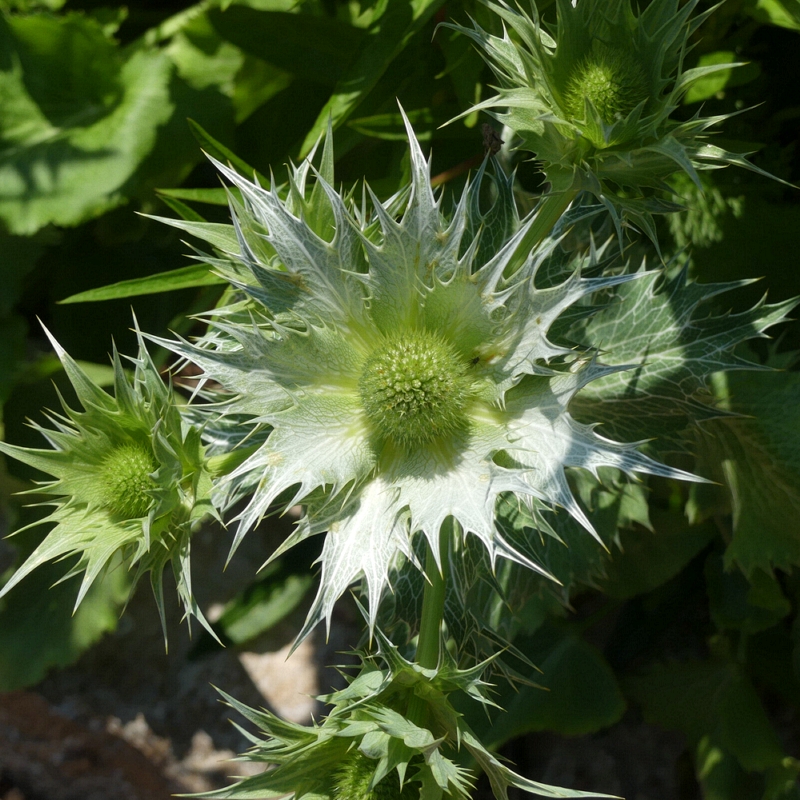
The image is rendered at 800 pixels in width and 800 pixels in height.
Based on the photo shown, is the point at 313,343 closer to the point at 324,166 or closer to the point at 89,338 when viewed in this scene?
the point at 324,166

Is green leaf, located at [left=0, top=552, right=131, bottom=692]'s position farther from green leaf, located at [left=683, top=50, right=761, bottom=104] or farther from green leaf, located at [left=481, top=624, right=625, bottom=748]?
green leaf, located at [left=683, top=50, right=761, bottom=104]

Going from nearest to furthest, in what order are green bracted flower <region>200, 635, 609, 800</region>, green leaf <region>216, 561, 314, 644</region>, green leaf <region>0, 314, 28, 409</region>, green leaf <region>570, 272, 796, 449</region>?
green bracted flower <region>200, 635, 609, 800</region> → green leaf <region>570, 272, 796, 449</region> → green leaf <region>0, 314, 28, 409</region> → green leaf <region>216, 561, 314, 644</region>

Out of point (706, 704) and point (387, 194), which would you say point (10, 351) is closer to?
point (387, 194)

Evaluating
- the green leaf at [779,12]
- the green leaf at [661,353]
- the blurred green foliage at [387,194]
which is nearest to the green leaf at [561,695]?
the blurred green foliage at [387,194]

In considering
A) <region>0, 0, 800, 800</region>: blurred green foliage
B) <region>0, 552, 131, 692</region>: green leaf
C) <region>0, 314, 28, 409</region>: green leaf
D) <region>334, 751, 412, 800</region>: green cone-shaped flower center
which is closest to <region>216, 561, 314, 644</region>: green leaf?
<region>0, 0, 800, 800</region>: blurred green foliage

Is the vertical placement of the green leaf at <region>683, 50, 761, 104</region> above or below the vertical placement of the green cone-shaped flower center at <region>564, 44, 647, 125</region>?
below

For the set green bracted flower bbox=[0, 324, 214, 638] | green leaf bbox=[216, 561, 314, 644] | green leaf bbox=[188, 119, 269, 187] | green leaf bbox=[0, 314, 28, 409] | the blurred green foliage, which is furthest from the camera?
green leaf bbox=[216, 561, 314, 644]

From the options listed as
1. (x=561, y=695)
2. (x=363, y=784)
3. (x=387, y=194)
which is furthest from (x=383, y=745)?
(x=561, y=695)

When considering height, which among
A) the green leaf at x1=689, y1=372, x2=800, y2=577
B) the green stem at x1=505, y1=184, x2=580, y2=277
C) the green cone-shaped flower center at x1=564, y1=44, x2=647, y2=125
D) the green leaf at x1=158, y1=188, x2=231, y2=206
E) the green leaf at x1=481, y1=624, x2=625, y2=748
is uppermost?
the green cone-shaped flower center at x1=564, y1=44, x2=647, y2=125
